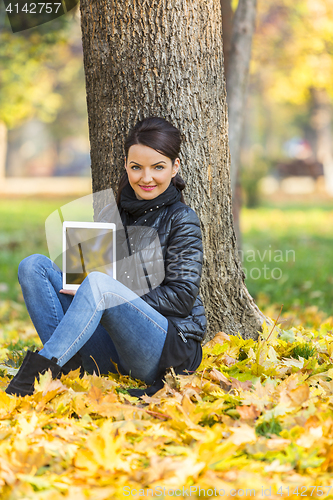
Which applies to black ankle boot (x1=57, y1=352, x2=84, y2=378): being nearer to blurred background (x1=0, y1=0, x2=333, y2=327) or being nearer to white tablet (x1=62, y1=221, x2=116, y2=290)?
white tablet (x1=62, y1=221, x2=116, y2=290)

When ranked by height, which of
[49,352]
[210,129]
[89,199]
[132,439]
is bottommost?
[132,439]

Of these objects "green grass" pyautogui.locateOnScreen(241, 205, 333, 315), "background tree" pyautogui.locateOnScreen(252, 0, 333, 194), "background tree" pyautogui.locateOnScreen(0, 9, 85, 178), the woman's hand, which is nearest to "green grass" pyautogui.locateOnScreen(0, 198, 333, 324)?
"green grass" pyautogui.locateOnScreen(241, 205, 333, 315)

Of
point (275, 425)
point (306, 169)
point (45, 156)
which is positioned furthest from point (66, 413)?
point (45, 156)

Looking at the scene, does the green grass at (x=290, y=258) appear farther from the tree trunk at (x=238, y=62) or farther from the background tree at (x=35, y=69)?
Answer: the background tree at (x=35, y=69)

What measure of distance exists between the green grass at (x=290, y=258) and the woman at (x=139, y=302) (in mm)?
2939

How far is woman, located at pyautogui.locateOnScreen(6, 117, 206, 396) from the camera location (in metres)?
2.33

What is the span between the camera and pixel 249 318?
3.39 meters

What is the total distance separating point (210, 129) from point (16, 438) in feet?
6.95

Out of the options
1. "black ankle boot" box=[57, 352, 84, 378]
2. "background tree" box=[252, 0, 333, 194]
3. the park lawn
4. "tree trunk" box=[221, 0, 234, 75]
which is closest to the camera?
the park lawn

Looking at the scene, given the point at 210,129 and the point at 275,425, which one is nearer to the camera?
the point at 275,425

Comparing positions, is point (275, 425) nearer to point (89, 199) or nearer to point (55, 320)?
point (55, 320)

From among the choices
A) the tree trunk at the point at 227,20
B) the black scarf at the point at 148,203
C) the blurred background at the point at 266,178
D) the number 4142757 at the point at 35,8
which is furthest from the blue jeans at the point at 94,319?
the number 4142757 at the point at 35,8

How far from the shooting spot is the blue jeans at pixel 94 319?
2330 millimetres

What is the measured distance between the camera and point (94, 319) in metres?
2.34
